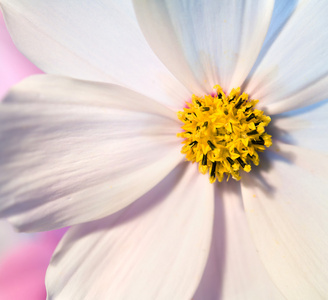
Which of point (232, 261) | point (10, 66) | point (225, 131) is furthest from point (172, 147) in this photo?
point (10, 66)

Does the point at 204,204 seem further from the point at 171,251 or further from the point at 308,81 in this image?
the point at 308,81

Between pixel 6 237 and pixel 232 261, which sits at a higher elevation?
pixel 232 261

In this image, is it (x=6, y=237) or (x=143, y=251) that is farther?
(x=6, y=237)

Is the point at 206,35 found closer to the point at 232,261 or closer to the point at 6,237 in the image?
the point at 232,261

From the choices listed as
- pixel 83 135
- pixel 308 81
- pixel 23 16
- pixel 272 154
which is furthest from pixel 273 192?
pixel 23 16

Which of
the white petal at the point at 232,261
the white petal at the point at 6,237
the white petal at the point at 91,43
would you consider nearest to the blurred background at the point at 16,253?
the white petal at the point at 6,237

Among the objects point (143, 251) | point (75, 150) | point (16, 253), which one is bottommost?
point (16, 253)

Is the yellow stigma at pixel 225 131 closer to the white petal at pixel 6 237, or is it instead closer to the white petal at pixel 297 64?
the white petal at pixel 297 64
